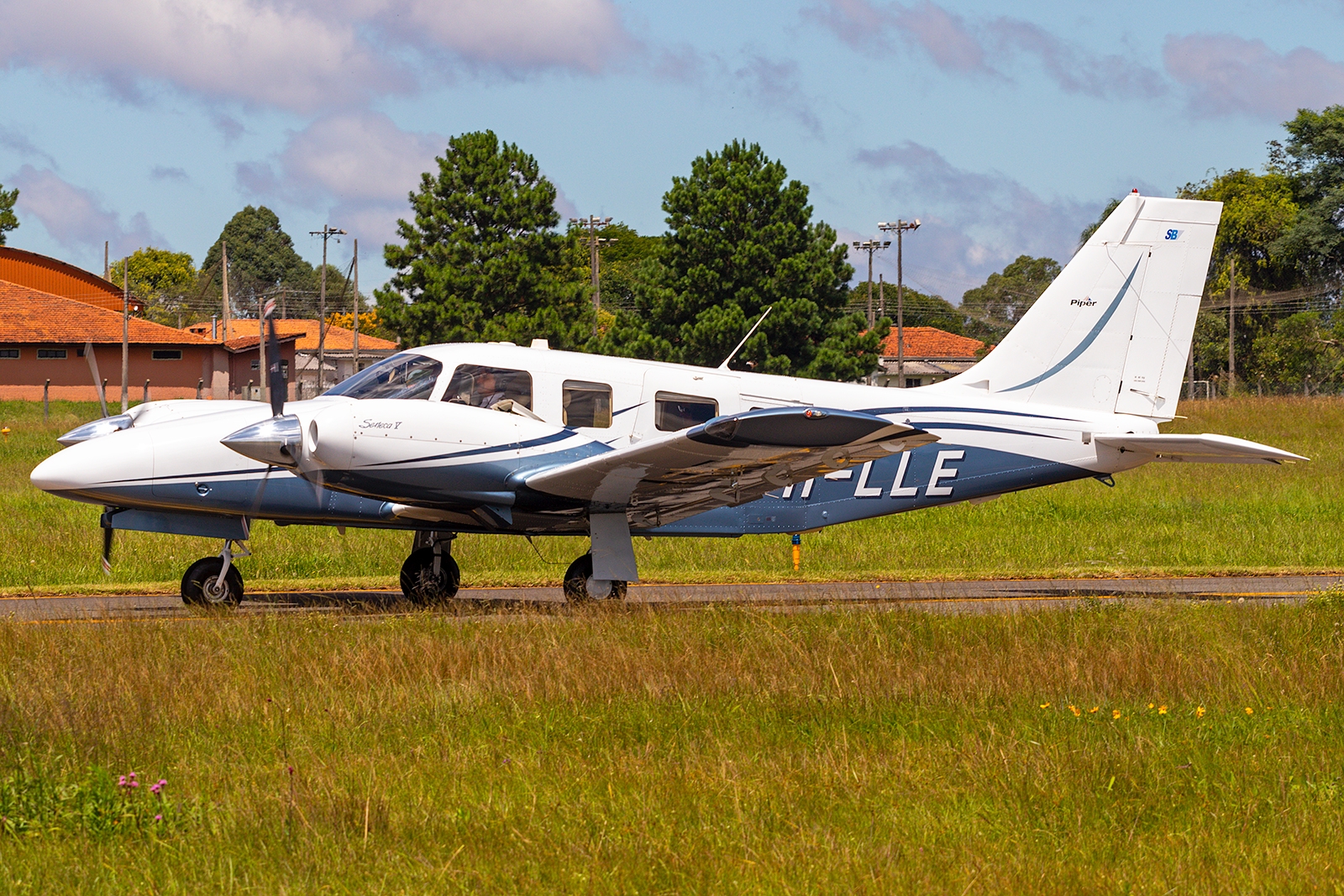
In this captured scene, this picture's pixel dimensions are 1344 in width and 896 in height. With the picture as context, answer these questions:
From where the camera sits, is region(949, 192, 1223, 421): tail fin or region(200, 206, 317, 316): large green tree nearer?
region(949, 192, 1223, 421): tail fin

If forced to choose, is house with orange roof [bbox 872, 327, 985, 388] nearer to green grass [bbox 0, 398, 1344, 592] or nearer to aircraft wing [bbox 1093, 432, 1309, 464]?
green grass [bbox 0, 398, 1344, 592]

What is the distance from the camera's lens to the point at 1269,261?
67.2 m

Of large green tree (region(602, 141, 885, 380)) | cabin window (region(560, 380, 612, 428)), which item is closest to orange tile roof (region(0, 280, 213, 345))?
large green tree (region(602, 141, 885, 380))

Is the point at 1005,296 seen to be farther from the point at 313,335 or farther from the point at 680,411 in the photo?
the point at 680,411

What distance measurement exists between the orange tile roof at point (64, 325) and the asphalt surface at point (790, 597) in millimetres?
51406

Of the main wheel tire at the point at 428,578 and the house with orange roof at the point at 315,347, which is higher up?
the house with orange roof at the point at 315,347

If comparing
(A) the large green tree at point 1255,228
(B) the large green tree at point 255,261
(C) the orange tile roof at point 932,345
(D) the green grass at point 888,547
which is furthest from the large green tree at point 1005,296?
(D) the green grass at point 888,547

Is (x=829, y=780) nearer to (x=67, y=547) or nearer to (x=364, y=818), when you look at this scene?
(x=364, y=818)

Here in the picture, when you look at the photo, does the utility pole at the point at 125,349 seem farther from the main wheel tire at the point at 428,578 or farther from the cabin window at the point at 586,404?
the cabin window at the point at 586,404

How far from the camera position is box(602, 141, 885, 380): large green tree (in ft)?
143

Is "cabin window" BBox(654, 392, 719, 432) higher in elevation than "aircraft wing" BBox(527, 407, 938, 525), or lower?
higher

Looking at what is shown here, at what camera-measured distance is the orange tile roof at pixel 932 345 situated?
314 ft

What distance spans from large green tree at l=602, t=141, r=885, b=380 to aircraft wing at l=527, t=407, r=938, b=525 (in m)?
29.8

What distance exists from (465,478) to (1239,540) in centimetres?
1331
